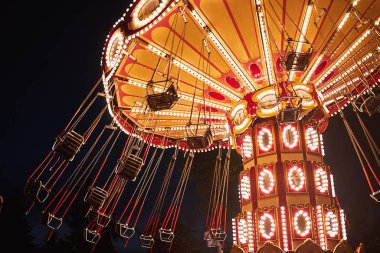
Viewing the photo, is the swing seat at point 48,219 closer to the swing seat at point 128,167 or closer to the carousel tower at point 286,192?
the swing seat at point 128,167

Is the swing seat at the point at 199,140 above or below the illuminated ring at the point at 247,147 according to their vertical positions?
below

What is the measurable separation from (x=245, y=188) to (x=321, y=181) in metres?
2.11

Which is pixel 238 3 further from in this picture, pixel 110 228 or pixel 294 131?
pixel 110 228

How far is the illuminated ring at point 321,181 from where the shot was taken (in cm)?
1095

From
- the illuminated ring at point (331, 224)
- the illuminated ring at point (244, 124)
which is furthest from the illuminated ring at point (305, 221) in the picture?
the illuminated ring at point (244, 124)

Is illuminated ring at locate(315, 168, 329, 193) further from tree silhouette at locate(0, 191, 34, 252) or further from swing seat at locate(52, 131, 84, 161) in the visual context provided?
tree silhouette at locate(0, 191, 34, 252)

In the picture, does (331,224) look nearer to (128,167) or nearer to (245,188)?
(245,188)

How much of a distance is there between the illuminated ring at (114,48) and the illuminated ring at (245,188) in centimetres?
493

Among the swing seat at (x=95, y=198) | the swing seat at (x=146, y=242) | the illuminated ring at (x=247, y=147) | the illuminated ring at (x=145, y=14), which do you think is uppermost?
the illuminated ring at (x=145, y=14)

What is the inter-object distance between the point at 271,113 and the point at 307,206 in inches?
109

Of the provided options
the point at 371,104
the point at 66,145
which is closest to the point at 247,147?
the point at 371,104

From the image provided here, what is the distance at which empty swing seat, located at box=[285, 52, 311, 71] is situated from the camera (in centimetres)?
918

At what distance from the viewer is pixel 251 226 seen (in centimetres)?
1105

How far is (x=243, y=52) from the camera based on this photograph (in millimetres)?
11094
